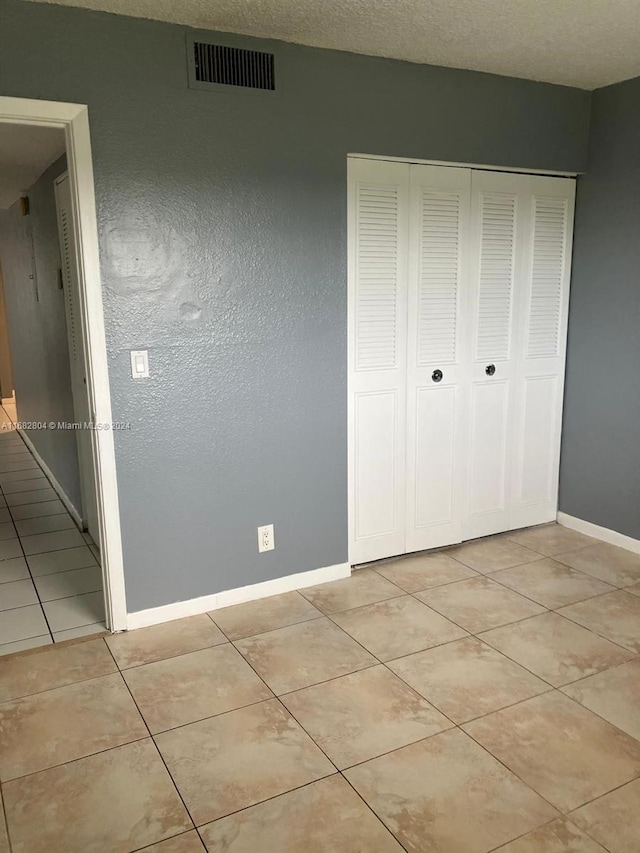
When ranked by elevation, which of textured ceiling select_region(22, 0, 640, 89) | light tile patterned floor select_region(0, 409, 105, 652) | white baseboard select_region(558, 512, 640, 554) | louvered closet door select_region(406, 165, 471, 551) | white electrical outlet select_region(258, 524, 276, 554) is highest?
textured ceiling select_region(22, 0, 640, 89)

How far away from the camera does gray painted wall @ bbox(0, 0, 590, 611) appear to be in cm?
253

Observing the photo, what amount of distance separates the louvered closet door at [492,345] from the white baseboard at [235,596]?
917 millimetres

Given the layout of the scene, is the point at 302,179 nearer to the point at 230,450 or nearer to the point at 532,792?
the point at 230,450

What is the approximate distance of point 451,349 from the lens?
11.4ft

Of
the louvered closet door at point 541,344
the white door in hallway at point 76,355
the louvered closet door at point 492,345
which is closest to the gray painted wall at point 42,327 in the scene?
the white door in hallway at point 76,355

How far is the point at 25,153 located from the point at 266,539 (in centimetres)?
221

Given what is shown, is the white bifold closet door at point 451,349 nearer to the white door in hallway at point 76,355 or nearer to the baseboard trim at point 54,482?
the white door in hallway at point 76,355

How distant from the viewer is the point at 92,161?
8.19ft

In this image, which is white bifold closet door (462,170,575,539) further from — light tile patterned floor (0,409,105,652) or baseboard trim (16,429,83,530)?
baseboard trim (16,429,83,530)

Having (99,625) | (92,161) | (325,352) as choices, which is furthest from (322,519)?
(92,161)

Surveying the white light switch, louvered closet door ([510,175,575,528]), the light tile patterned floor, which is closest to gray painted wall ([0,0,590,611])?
the white light switch

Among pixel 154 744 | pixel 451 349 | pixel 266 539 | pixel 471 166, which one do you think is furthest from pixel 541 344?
pixel 154 744

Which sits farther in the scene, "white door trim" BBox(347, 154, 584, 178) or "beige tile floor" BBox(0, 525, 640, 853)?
"white door trim" BBox(347, 154, 584, 178)

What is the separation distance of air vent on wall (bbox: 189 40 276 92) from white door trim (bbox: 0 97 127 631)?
0.49 meters
